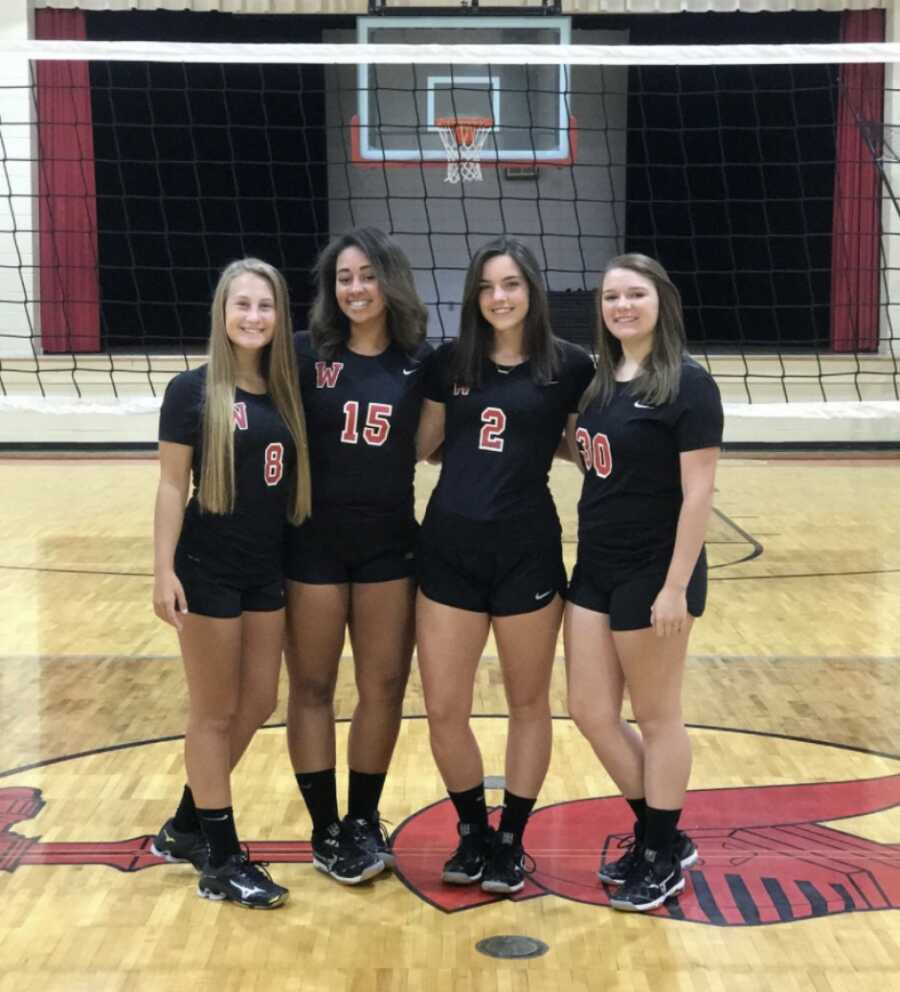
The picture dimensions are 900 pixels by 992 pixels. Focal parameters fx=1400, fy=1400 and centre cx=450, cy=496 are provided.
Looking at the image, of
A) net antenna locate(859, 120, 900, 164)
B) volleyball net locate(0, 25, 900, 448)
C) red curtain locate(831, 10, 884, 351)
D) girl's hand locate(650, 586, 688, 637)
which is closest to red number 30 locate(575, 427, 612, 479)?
girl's hand locate(650, 586, 688, 637)

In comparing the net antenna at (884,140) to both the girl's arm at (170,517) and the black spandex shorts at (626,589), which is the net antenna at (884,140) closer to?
the black spandex shorts at (626,589)

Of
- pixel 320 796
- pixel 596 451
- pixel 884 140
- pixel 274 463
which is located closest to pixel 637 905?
pixel 320 796

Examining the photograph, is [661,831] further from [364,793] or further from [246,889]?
[246,889]

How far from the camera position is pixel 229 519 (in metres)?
3.06

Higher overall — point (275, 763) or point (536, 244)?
point (536, 244)

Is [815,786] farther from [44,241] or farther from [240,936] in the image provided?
[44,241]

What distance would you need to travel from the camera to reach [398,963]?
2828 mm

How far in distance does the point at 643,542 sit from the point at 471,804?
733 mm

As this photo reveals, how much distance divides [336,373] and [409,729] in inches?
66.0

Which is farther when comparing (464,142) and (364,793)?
(464,142)

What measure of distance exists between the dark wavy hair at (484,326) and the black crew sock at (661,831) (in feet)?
3.30

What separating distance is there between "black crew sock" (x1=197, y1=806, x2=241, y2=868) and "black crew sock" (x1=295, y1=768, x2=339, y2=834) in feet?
0.66

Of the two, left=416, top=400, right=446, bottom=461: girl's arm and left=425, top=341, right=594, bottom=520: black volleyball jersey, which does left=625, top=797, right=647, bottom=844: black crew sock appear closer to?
left=425, top=341, right=594, bottom=520: black volleyball jersey

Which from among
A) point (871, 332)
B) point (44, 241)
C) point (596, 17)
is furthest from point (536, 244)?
point (44, 241)
